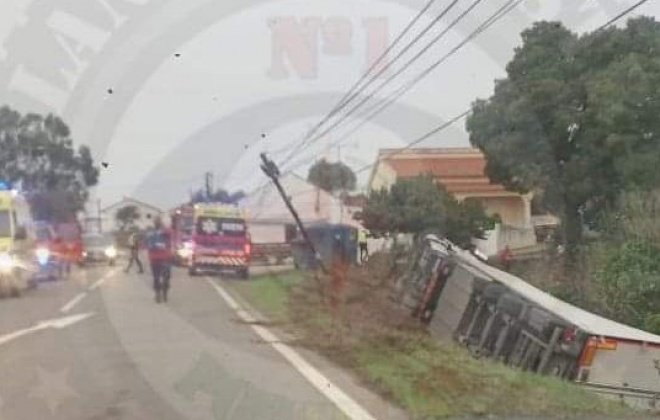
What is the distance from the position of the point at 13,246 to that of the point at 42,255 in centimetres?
560

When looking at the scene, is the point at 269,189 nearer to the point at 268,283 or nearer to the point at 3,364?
the point at 268,283

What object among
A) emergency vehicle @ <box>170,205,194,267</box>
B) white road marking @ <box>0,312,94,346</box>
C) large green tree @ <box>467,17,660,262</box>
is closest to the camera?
white road marking @ <box>0,312,94,346</box>

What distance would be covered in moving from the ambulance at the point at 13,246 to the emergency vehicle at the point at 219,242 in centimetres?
996

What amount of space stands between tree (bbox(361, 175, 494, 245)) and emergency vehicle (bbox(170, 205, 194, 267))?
38.8ft

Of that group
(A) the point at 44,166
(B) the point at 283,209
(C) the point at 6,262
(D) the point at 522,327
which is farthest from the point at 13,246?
(A) the point at 44,166

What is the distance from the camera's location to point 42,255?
32.4 meters

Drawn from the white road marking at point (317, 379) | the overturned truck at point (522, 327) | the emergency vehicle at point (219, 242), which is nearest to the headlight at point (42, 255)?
the emergency vehicle at point (219, 242)

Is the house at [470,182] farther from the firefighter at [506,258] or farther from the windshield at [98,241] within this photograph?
the windshield at [98,241]

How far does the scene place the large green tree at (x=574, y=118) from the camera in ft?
Result: 96.3

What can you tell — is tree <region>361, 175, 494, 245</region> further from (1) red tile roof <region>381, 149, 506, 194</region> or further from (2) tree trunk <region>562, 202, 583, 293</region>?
(1) red tile roof <region>381, 149, 506, 194</region>

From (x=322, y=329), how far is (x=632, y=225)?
12108mm

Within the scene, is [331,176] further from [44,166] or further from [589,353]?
[589,353]

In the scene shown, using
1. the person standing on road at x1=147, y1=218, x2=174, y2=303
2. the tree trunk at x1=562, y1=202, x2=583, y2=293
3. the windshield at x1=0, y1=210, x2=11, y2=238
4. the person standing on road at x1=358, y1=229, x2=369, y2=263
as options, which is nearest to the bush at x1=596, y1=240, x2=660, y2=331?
the tree trunk at x1=562, y1=202, x2=583, y2=293

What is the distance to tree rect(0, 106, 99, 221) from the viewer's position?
51.6 meters
